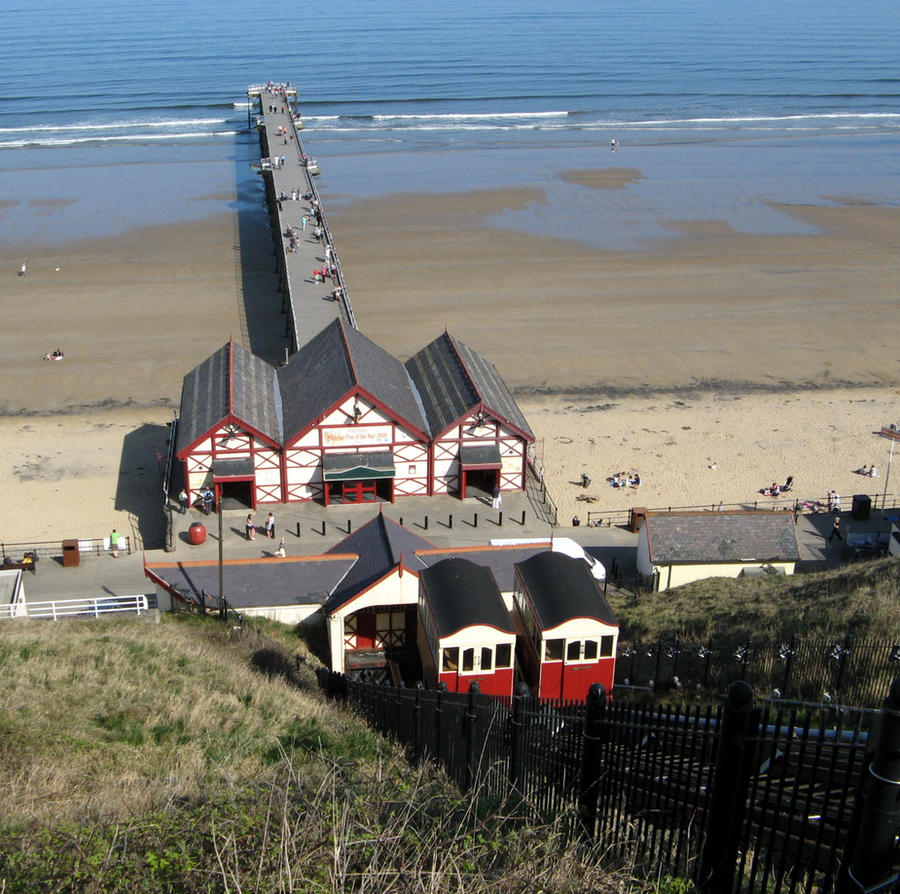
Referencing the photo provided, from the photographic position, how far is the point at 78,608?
24.0m

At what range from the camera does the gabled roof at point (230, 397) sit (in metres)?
29.0

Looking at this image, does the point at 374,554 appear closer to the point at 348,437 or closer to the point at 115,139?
the point at 348,437

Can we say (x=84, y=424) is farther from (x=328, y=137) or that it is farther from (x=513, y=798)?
(x=328, y=137)

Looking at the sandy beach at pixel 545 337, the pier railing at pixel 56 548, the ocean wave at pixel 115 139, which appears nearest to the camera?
the pier railing at pixel 56 548

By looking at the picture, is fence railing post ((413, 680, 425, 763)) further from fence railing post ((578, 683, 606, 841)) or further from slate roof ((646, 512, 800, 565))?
slate roof ((646, 512, 800, 565))

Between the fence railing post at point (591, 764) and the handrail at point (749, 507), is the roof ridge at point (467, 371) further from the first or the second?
the fence railing post at point (591, 764)

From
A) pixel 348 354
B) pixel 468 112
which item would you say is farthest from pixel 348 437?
pixel 468 112

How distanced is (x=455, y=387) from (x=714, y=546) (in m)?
9.10

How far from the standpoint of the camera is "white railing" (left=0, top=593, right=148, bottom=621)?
825 inches

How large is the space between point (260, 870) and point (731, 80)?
11383 cm

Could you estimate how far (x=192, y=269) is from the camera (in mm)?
51625

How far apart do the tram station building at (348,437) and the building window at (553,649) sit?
11912 mm

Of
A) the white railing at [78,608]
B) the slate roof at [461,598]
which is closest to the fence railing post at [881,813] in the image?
the slate roof at [461,598]

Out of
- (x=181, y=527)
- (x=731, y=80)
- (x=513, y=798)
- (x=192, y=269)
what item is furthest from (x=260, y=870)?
(x=731, y=80)
